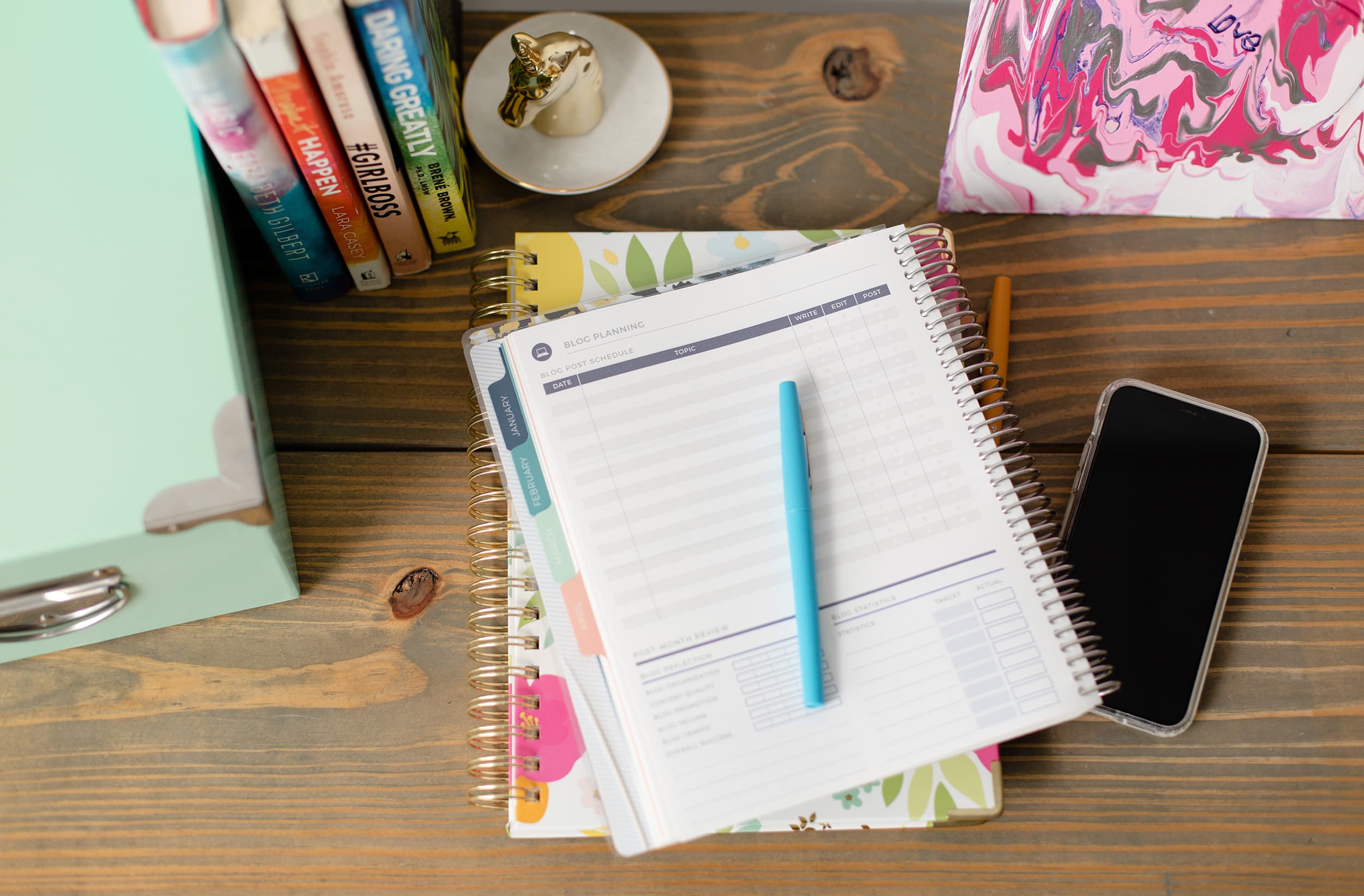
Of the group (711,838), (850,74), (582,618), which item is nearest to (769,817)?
(711,838)

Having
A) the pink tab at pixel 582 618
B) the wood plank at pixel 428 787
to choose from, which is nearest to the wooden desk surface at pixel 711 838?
the wood plank at pixel 428 787

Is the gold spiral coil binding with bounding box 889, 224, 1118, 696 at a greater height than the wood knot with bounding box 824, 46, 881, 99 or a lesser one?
lesser

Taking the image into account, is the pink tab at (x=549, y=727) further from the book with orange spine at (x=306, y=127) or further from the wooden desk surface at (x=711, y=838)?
the book with orange spine at (x=306, y=127)

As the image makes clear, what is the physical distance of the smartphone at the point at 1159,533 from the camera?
527 mm

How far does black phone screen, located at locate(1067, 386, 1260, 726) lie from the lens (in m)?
0.53

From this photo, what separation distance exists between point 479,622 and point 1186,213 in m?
0.55

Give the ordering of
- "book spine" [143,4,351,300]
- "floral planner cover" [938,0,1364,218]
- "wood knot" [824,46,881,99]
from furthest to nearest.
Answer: "wood knot" [824,46,881,99], "floral planner cover" [938,0,1364,218], "book spine" [143,4,351,300]

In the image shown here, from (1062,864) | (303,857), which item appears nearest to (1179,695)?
(1062,864)

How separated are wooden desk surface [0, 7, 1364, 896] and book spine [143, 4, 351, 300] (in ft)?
0.16

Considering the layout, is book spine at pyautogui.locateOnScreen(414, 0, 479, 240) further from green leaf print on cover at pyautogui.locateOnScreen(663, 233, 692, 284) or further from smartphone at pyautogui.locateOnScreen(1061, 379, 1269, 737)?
smartphone at pyautogui.locateOnScreen(1061, 379, 1269, 737)

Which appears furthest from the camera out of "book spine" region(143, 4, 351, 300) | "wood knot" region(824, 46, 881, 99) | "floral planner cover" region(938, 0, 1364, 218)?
"wood knot" region(824, 46, 881, 99)

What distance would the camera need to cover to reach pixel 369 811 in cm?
53

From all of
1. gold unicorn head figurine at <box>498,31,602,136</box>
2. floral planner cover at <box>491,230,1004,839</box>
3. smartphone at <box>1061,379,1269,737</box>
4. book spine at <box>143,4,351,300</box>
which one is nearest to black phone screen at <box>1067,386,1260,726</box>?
smartphone at <box>1061,379,1269,737</box>

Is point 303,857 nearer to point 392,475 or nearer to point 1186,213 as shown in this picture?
point 392,475
